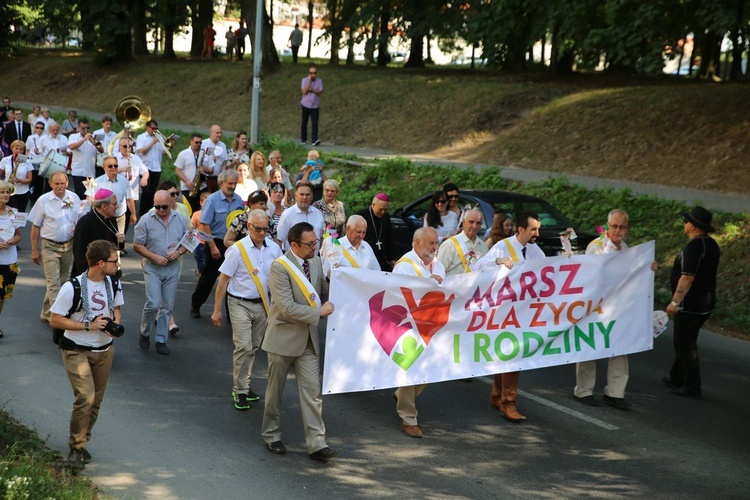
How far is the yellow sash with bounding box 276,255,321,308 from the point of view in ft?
25.8

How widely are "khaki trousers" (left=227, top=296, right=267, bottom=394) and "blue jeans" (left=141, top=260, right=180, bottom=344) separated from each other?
1.82 m

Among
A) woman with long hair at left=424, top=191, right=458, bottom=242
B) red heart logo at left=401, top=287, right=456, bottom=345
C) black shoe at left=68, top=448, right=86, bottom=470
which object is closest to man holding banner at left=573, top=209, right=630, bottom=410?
red heart logo at left=401, top=287, right=456, bottom=345

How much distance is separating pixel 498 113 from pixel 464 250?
17233mm

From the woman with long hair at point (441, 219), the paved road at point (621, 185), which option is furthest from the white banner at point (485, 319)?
the paved road at point (621, 185)

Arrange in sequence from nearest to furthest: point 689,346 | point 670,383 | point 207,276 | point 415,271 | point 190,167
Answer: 1. point 415,271
2. point 689,346
3. point 670,383
4. point 207,276
5. point 190,167

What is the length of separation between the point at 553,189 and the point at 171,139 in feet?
25.6

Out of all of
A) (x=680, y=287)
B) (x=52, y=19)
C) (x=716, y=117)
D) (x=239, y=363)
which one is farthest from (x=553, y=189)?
(x=52, y=19)

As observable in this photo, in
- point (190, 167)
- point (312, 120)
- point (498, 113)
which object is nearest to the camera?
point (190, 167)

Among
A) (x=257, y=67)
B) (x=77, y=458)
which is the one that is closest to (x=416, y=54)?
(x=257, y=67)

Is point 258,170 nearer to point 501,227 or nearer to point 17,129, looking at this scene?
point 501,227

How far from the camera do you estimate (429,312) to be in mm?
8688

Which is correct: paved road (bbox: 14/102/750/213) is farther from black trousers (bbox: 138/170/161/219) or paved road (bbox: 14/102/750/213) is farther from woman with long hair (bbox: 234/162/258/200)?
woman with long hair (bbox: 234/162/258/200)

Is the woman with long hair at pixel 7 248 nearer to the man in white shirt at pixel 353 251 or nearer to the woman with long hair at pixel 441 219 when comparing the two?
the man in white shirt at pixel 353 251

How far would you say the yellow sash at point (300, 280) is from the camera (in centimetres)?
787
